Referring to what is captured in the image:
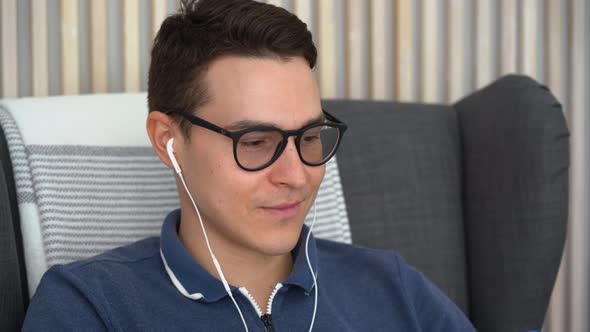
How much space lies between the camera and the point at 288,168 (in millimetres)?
1110

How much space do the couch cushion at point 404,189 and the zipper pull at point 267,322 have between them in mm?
482

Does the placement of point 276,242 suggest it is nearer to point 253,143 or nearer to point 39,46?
point 253,143

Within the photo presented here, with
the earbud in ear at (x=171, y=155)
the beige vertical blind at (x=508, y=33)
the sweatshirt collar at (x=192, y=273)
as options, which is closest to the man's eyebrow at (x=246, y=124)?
the earbud in ear at (x=171, y=155)

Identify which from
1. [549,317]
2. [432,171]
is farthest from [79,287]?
Result: [549,317]

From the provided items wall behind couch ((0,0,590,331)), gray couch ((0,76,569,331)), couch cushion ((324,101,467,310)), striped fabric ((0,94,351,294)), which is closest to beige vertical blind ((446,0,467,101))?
wall behind couch ((0,0,590,331))

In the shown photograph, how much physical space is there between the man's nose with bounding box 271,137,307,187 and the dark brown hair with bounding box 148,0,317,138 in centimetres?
16

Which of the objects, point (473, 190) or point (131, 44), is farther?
point (131, 44)

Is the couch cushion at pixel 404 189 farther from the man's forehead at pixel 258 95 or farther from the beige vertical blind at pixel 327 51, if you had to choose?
the man's forehead at pixel 258 95

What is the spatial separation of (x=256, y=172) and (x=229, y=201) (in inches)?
2.6

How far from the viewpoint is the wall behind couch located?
1.76m

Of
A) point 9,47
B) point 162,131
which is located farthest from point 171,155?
point 9,47

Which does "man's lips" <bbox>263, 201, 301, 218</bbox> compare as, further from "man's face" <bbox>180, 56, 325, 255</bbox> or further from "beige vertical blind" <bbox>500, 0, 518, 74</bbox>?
"beige vertical blind" <bbox>500, 0, 518, 74</bbox>

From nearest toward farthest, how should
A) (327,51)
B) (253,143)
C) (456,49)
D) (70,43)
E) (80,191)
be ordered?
(253,143), (80,191), (70,43), (327,51), (456,49)

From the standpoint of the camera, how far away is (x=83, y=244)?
4.46ft
